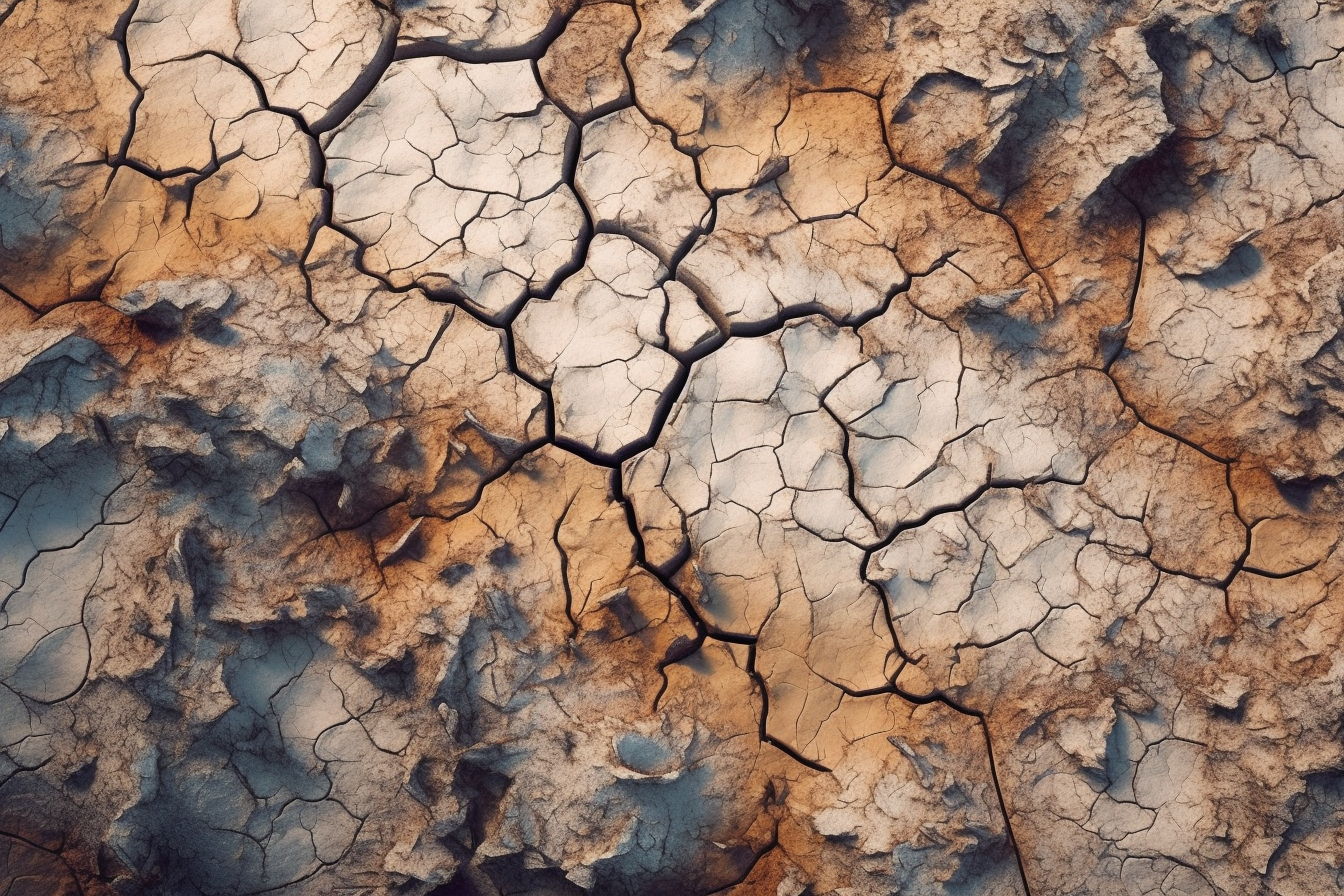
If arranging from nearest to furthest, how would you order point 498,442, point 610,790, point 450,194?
point 610,790, point 498,442, point 450,194

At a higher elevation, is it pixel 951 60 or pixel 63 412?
pixel 951 60

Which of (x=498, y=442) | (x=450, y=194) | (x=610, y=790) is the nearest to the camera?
(x=610, y=790)

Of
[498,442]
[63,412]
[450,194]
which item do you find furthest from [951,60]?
[63,412]

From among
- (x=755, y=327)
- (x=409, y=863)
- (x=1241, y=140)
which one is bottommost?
(x=409, y=863)

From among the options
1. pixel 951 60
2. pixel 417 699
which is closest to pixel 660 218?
pixel 951 60

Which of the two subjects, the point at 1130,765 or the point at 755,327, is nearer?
the point at 1130,765

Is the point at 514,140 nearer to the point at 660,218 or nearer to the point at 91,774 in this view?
the point at 660,218

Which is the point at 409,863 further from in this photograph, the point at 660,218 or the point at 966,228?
the point at 966,228
